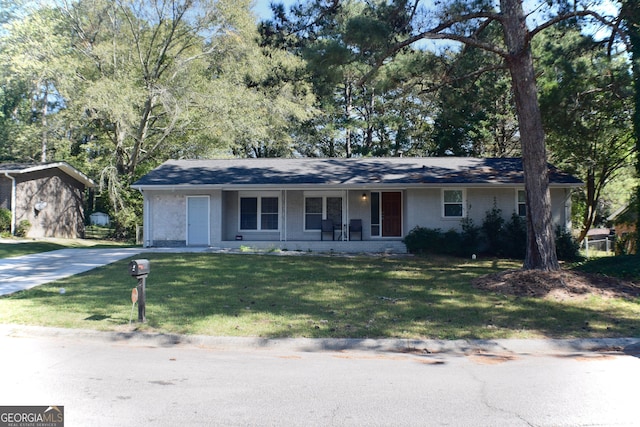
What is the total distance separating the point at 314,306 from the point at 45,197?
2546cm

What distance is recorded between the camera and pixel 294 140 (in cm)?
3625

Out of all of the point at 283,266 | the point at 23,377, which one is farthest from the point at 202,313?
the point at 283,266

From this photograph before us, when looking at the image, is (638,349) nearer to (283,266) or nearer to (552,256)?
(552,256)

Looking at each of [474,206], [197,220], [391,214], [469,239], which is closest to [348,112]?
[391,214]

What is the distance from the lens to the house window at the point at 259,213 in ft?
72.9

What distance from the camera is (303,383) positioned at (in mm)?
5859

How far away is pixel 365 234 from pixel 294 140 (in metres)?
16.2

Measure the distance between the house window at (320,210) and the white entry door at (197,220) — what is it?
14.3ft

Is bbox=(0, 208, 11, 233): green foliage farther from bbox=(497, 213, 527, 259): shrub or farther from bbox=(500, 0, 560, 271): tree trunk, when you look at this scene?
bbox=(500, 0, 560, 271): tree trunk

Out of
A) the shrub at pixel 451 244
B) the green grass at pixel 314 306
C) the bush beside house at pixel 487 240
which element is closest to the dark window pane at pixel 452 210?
the bush beside house at pixel 487 240

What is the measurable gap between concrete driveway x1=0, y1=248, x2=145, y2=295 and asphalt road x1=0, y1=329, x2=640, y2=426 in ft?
16.5

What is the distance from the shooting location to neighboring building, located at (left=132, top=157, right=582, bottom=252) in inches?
796

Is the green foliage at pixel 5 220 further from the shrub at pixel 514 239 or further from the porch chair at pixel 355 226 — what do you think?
the shrub at pixel 514 239

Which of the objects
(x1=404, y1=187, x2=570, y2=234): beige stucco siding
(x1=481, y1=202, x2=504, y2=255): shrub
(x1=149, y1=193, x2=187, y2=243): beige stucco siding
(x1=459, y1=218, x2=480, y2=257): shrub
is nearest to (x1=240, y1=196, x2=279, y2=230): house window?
(x1=149, y1=193, x2=187, y2=243): beige stucco siding
